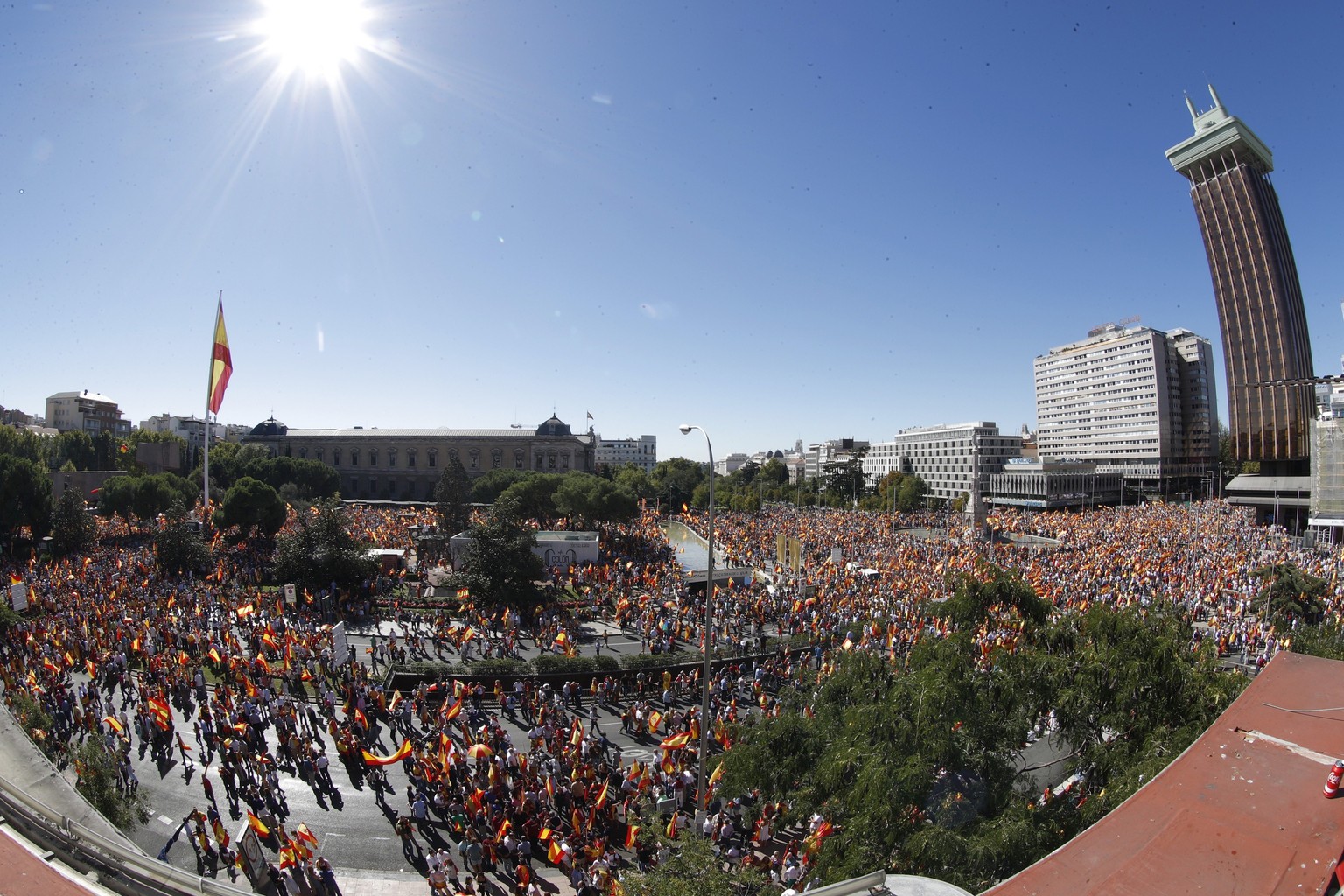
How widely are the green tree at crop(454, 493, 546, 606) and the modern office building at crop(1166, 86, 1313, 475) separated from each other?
80.7 metres

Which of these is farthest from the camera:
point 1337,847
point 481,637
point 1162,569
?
point 1162,569

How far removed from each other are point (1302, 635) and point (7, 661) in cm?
3088

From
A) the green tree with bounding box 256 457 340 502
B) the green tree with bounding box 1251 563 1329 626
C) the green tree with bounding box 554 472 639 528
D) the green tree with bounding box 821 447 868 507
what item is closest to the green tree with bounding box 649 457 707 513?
the green tree with bounding box 821 447 868 507

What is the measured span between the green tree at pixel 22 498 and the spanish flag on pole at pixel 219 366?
1074 centimetres

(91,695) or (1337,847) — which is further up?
(1337,847)

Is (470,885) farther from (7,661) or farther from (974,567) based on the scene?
(974,567)

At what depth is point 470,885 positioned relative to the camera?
405 inches

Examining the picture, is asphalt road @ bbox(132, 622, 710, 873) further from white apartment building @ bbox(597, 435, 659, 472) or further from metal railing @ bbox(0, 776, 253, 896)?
white apartment building @ bbox(597, 435, 659, 472)

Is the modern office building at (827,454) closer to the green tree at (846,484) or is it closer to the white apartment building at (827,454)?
the white apartment building at (827,454)

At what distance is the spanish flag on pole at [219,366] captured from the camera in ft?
132

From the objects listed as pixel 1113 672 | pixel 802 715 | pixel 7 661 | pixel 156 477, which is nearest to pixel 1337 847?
pixel 1113 672

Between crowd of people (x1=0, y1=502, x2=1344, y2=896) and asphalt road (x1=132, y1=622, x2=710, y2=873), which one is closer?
asphalt road (x1=132, y1=622, x2=710, y2=873)

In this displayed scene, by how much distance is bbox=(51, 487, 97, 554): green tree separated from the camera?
121 ft

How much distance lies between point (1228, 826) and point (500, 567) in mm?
24871
